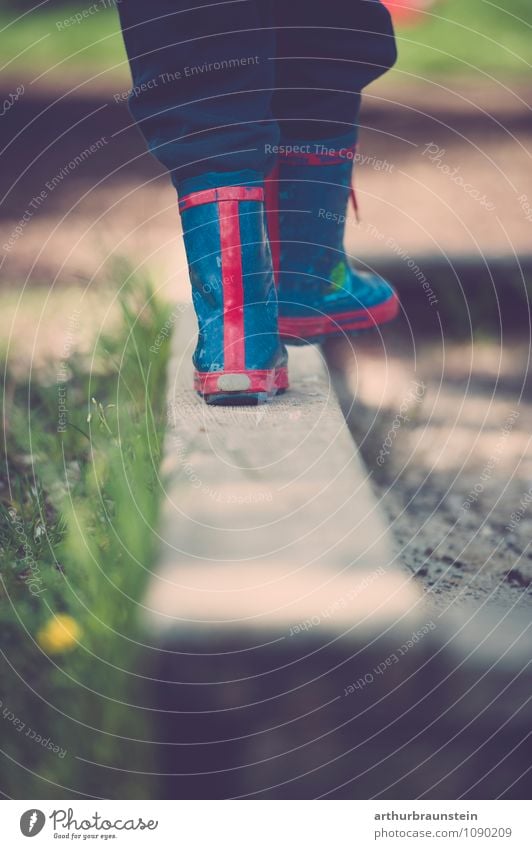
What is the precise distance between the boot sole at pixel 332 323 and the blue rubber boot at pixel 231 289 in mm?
161

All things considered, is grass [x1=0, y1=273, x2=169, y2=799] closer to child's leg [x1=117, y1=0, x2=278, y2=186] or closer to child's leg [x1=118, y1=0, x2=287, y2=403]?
child's leg [x1=118, y1=0, x2=287, y2=403]

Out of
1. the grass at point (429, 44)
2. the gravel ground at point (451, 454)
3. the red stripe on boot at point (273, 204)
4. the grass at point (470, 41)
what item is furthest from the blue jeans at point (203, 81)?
the grass at point (470, 41)

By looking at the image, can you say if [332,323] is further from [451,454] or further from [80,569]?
[80,569]

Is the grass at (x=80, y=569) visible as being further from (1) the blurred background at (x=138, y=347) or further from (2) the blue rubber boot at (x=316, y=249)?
(2) the blue rubber boot at (x=316, y=249)

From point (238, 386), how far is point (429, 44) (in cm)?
121

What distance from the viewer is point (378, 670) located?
2.98 feet

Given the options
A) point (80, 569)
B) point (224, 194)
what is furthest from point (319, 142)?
point (80, 569)

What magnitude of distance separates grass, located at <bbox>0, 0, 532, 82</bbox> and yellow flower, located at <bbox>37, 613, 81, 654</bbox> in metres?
1.00

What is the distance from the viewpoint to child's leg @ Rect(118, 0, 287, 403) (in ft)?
3.24

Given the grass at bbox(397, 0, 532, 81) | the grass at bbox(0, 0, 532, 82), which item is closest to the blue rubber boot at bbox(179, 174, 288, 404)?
the grass at bbox(0, 0, 532, 82)

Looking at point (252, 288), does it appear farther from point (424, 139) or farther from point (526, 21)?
point (526, 21)

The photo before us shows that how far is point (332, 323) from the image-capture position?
1.31 m

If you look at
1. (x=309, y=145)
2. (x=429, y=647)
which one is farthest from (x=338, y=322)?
(x=429, y=647)

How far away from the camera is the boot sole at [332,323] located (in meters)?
1.27
